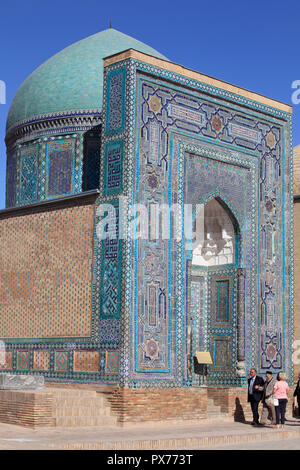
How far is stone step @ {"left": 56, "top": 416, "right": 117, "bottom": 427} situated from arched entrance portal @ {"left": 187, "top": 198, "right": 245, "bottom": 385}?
2.86 meters

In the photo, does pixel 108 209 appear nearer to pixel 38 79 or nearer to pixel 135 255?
pixel 135 255

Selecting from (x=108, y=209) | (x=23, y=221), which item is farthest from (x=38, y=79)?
(x=108, y=209)

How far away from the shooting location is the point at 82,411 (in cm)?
1164

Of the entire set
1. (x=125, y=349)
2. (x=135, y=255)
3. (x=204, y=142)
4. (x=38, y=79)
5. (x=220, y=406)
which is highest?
(x=38, y=79)

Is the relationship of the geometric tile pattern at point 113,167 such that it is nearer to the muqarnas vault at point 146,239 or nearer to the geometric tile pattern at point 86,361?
the muqarnas vault at point 146,239

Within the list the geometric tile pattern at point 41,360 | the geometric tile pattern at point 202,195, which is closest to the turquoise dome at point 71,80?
the geometric tile pattern at point 202,195

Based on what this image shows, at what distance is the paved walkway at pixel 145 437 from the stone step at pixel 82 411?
1.04 ft

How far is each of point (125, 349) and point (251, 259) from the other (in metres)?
3.64

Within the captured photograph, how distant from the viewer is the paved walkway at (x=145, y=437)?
29.6 ft

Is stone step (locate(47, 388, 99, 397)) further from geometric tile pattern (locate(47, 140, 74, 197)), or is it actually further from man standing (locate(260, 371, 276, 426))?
geometric tile pattern (locate(47, 140, 74, 197))

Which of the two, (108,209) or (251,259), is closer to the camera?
(108,209)

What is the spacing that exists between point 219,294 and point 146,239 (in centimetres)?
267

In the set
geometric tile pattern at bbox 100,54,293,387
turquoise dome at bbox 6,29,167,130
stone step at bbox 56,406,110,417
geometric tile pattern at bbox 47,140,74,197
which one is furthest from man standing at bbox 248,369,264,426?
turquoise dome at bbox 6,29,167,130
